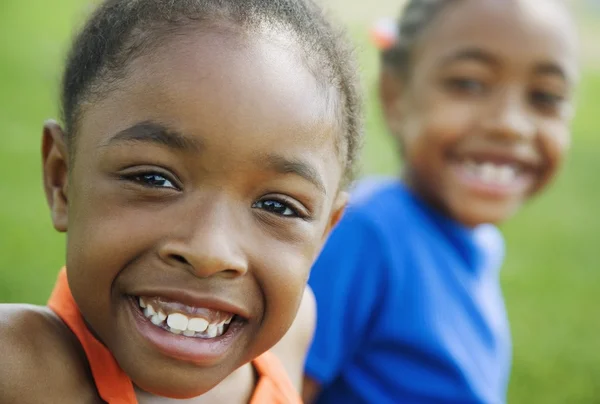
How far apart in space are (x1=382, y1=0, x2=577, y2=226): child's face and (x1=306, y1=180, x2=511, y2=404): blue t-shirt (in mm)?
218

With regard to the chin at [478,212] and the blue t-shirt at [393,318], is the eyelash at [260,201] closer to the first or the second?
the blue t-shirt at [393,318]

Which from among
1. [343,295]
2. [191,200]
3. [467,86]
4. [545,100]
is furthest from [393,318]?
[191,200]

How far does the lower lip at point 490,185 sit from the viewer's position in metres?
3.01

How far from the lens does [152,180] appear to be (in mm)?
1653

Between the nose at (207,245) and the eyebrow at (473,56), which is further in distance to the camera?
the eyebrow at (473,56)

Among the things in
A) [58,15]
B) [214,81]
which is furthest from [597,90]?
[214,81]

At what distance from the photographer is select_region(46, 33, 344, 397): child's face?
1.60 meters

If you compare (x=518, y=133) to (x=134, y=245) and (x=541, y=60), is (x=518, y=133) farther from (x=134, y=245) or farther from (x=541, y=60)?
(x=134, y=245)

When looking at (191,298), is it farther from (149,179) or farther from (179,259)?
(149,179)

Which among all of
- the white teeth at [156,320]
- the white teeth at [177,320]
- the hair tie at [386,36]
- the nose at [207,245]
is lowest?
the white teeth at [156,320]

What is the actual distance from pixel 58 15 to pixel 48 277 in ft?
Answer: 20.0

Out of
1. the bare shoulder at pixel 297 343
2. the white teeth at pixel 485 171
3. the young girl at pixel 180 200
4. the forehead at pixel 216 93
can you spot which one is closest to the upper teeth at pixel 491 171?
the white teeth at pixel 485 171

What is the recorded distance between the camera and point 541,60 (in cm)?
292

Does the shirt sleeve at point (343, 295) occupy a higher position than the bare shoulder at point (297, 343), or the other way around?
the shirt sleeve at point (343, 295)
